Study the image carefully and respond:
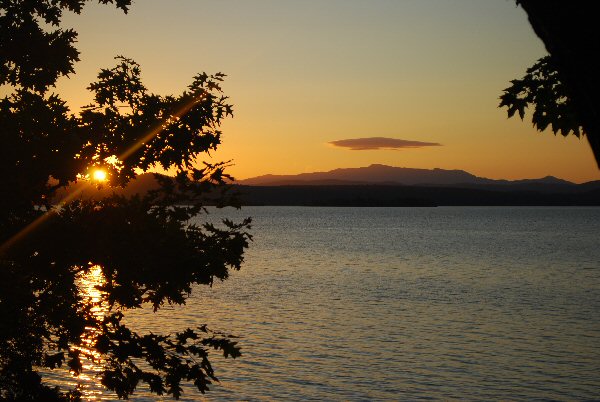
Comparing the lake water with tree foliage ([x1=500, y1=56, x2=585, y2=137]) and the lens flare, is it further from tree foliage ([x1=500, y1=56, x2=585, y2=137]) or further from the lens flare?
tree foliage ([x1=500, y1=56, x2=585, y2=137])

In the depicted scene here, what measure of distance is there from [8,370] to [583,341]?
32.6 m

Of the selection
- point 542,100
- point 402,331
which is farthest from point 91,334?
point 402,331

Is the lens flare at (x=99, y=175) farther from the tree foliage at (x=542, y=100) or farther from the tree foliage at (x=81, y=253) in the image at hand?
the tree foliage at (x=542, y=100)

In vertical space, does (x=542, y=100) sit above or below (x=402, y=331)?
above

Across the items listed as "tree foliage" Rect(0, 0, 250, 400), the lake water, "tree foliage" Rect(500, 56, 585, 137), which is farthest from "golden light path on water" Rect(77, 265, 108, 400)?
"tree foliage" Rect(500, 56, 585, 137)

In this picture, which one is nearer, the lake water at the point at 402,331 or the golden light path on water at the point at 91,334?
the golden light path on water at the point at 91,334

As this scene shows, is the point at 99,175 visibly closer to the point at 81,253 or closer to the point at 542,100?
the point at 81,253

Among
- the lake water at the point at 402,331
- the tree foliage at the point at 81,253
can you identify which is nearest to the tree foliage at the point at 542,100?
the tree foliage at the point at 81,253

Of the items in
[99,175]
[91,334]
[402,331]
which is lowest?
[402,331]

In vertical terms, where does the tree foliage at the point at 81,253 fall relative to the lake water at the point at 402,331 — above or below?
above

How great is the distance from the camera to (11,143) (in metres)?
→ 10.7

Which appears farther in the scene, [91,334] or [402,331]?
[402,331]

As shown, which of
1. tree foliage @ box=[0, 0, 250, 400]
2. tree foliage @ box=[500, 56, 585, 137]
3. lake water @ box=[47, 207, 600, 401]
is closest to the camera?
tree foliage @ box=[500, 56, 585, 137]

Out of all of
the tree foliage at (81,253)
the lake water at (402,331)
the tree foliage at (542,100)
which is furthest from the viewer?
the lake water at (402,331)
